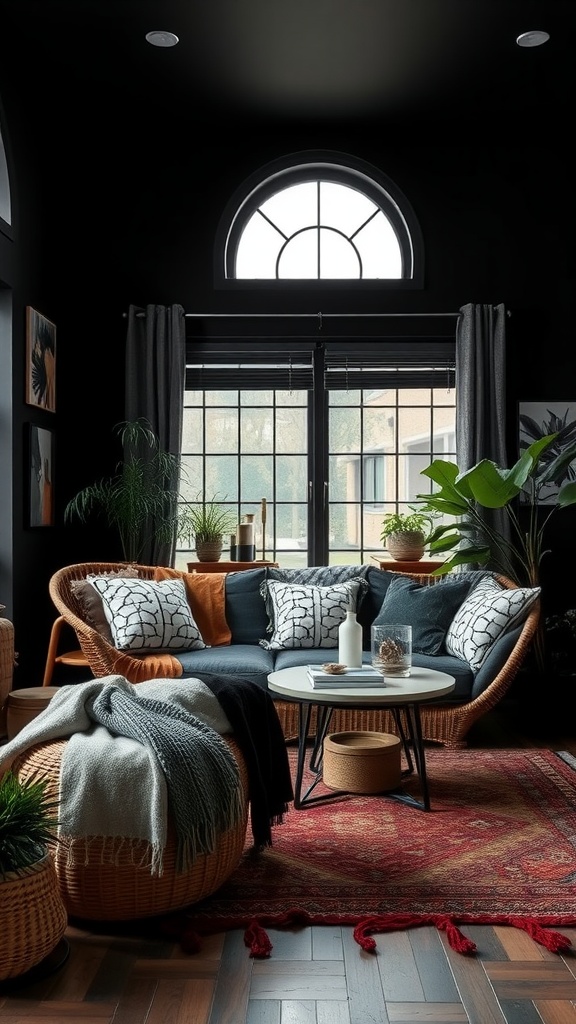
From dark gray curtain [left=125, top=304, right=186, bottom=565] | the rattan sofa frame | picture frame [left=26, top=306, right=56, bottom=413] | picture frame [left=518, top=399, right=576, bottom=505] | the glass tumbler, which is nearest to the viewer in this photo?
the glass tumbler

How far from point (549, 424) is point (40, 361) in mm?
3216

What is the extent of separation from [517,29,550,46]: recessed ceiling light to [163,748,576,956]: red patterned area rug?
3.69 metres

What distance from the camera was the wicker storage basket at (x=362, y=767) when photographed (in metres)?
3.77

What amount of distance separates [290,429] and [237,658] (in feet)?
6.62

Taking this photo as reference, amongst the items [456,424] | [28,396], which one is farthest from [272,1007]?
[456,424]

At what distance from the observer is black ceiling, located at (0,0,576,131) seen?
15.3ft

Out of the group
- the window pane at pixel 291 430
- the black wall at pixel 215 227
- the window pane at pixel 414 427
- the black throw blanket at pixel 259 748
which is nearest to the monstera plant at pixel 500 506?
the black wall at pixel 215 227

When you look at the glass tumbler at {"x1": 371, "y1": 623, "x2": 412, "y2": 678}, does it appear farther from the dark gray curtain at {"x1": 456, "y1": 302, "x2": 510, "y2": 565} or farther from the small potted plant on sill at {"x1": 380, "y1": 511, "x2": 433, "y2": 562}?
Result: the dark gray curtain at {"x1": 456, "y1": 302, "x2": 510, "y2": 565}

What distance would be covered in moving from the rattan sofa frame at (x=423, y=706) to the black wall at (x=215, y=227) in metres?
1.62

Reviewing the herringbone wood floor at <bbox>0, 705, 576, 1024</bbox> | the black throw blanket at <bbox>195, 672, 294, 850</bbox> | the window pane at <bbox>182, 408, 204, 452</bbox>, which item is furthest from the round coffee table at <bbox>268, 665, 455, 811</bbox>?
the window pane at <bbox>182, 408, 204, 452</bbox>

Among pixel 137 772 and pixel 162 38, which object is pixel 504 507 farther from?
pixel 137 772

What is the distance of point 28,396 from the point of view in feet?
17.4

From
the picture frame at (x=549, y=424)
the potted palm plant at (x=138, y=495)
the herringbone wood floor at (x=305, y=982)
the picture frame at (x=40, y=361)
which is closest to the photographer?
the herringbone wood floor at (x=305, y=982)

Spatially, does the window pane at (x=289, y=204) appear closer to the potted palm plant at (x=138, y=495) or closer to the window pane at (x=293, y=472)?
the window pane at (x=293, y=472)
